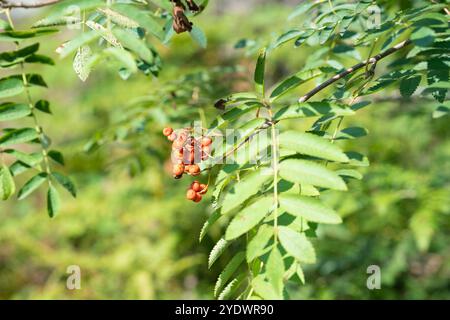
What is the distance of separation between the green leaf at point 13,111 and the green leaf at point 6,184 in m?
0.13

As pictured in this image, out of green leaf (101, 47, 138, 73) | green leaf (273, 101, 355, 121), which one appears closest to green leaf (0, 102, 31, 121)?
green leaf (101, 47, 138, 73)

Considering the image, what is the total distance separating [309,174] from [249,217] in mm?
134

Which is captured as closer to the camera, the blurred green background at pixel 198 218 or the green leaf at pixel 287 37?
the green leaf at pixel 287 37

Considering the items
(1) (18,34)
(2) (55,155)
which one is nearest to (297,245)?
(1) (18,34)

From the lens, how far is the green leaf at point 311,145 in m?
0.98

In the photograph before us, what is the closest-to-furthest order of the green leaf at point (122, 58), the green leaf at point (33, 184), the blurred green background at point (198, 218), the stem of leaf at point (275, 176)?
the green leaf at point (122, 58), the stem of leaf at point (275, 176), the green leaf at point (33, 184), the blurred green background at point (198, 218)


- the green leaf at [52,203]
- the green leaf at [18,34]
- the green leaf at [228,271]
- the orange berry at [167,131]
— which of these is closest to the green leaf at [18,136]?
the green leaf at [52,203]

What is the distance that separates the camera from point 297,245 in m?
0.93

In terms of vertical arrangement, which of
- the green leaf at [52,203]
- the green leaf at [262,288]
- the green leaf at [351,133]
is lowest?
the green leaf at [262,288]

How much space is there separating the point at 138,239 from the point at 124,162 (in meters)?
1.29

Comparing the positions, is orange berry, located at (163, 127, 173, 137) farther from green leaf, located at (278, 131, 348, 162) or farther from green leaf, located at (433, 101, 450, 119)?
green leaf, located at (433, 101, 450, 119)

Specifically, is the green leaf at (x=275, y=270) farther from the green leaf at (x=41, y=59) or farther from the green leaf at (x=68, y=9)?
the green leaf at (x=41, y=59)

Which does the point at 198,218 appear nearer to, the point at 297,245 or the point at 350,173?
the point at 350,173

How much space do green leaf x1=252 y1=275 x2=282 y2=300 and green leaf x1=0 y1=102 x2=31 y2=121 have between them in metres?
0.74
